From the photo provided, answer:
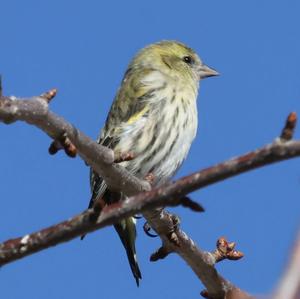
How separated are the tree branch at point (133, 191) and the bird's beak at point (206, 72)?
333 cm

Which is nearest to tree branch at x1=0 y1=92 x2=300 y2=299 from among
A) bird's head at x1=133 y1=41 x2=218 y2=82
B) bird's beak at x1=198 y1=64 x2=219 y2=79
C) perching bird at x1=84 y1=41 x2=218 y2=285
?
perching bird at x1=84 y1=41 x2=218 y2=285

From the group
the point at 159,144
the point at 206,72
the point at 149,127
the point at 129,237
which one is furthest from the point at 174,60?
the point at 129,237

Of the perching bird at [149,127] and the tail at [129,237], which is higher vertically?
the perching bird at [149,127]

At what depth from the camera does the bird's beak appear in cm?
748

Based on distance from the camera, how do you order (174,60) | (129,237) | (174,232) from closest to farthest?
(174,232) < (129,237) < (174,60)

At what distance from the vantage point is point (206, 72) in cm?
755

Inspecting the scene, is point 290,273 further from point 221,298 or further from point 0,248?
point 221,298

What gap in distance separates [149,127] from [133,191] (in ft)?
7.49

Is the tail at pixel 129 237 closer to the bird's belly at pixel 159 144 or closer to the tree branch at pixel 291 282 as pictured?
the bird's belly at pixel 159 144

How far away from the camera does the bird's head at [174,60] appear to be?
711 cm

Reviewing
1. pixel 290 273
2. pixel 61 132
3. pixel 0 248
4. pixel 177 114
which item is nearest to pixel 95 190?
pixel 177 114

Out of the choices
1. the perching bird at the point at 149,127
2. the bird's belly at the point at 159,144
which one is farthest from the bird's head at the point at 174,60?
the bird's belly at the point at 159,144

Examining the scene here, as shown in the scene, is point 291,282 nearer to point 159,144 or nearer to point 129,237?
point 129,237

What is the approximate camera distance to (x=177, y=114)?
6020mm
